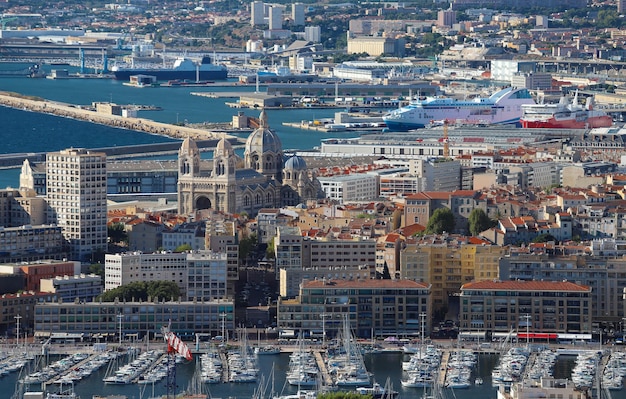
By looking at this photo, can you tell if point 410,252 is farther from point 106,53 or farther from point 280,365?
point 106,53

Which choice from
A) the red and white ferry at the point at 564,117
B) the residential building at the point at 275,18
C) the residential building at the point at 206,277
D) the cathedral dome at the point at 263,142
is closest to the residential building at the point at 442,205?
the cathedral dome at the point at 263,142

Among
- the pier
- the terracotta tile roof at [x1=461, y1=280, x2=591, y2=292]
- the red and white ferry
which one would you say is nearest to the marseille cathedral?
the terracotta tile roof at [x1=461, y1=280, x2=591, y2=292]

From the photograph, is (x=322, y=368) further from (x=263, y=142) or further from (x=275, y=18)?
(x=275, y=18)

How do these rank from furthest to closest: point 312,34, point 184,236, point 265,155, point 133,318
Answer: point 312,34 < point 265,155 < point 184,236 < point 133,318

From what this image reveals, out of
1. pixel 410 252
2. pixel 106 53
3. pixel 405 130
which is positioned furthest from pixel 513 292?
pixel 106 53

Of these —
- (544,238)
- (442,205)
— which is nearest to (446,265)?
(544,238)

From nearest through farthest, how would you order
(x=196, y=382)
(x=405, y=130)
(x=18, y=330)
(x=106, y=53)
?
(x=196, y=382) < (x=18, y=330) < (x=405, y=130) < (x=106, y=53)
